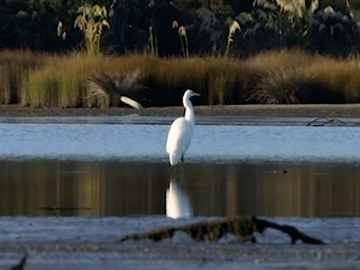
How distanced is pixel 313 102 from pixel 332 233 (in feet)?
61.2

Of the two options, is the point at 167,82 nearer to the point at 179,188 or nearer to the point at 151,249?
the point at 179,188

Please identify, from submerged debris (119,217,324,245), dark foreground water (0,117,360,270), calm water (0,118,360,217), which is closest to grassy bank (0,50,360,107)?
dark foreground water (0,117,360,270)

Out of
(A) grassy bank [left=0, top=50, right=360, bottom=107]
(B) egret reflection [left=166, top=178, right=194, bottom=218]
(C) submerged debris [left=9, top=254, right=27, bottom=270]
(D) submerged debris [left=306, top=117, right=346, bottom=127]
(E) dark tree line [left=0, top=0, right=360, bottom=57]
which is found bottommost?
(C) submerged debris [left=9, top=254, right=27, bottom=270]

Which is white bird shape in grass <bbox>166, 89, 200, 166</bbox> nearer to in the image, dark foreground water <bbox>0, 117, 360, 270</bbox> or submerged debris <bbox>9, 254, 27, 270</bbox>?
dark foreground water <bbox>0, 117, 360, 270</bbox>

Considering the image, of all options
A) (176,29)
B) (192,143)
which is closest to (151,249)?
(192,143)

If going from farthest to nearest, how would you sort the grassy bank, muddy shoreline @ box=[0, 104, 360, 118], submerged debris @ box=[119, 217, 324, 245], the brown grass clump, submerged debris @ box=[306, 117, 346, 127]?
the brown grass clump
the grassy bank
muddy shoreline @ box=[0, 104, 360, 118]
submerged debris @ box=[306, 117, 346, 127]
submerged debris @ box=[119, 217, 324, 245]

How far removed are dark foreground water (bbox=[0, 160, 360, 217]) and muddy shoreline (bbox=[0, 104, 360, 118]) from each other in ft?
33.3

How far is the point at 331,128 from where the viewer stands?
20.7 meters

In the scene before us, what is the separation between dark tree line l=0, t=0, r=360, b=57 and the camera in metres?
37.0

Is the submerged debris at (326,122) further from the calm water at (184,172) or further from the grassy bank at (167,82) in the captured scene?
the grassy bank at (167,82)

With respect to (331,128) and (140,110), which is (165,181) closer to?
(331,128)

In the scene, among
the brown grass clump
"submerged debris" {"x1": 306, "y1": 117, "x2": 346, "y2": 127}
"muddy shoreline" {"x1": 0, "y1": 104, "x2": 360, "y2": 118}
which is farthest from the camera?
the brown grass clump

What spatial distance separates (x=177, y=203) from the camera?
10.9m

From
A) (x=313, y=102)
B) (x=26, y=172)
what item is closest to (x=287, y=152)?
(x=26, y=172)
